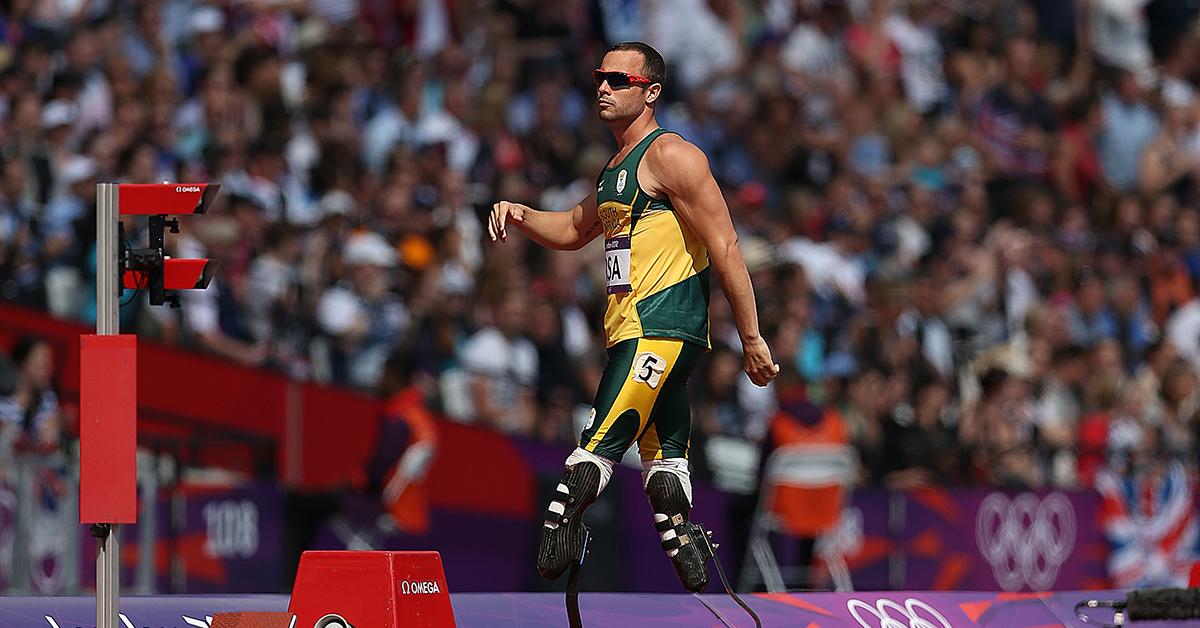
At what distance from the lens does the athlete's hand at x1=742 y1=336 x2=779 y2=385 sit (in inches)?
334

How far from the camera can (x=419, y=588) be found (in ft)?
26.4

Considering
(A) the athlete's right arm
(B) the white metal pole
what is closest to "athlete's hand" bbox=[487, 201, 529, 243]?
(A) the athlete's right arm

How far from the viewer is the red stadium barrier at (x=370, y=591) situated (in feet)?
25.8

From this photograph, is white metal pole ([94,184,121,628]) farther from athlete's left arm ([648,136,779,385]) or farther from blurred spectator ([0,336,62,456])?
blurred spectator ([0,336,62,456])

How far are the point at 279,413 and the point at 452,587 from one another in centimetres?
185

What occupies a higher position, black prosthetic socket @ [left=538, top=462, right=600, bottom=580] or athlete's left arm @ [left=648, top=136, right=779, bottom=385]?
athlete's left arm @ [left=648, top=136, right=779, bottom=385]

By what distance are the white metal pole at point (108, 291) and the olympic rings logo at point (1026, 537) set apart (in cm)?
1132

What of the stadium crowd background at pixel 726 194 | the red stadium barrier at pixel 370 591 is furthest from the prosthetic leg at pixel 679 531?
the stadium crowd background at pixel 726 194

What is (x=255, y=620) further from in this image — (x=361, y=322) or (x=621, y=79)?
(x=361, y=322)

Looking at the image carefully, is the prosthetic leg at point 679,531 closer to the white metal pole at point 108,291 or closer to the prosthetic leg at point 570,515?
the prosthetic leg at point 570,515

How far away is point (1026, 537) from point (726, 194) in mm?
4143

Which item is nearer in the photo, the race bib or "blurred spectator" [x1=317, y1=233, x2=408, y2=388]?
the race bib

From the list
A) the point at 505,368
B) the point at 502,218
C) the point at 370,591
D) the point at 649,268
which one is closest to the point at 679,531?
the point at 649,268

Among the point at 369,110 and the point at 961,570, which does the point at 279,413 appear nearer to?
the point at 369,110
